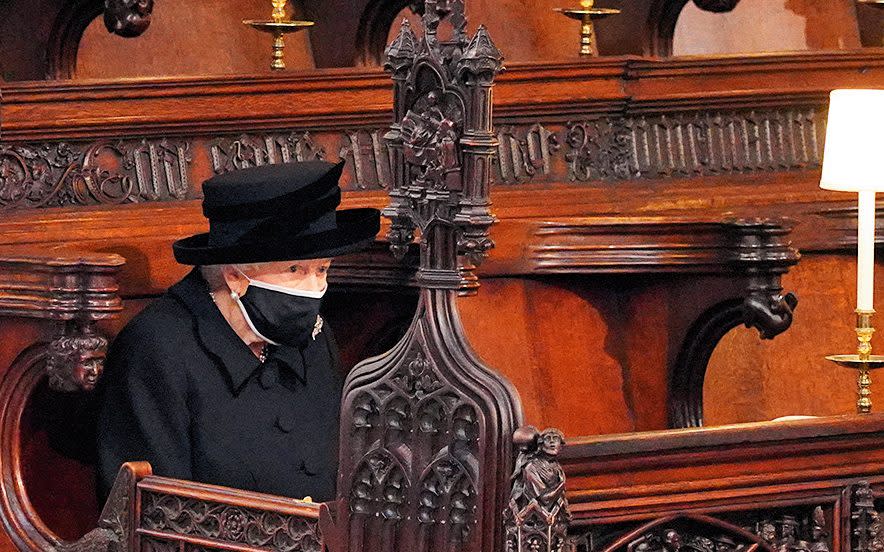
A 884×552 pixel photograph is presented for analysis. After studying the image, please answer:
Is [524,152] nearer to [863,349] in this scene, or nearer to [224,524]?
[863,349]

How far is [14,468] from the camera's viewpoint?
4422 millimetres

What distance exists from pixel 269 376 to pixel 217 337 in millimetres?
155

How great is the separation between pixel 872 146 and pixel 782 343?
4.03 feet

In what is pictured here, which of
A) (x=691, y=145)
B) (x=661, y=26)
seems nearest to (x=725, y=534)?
(x=691, y=145)

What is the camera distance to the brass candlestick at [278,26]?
5281mm

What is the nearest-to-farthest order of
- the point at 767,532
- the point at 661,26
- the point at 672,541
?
the point at 672,541, the point at 767,532, the point at 661,26

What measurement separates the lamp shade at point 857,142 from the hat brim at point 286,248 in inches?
44.7

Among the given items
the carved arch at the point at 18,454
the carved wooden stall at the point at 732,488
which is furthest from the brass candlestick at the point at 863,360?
the carved arch at the point at 18,454

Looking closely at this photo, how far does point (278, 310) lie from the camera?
14.3 feet

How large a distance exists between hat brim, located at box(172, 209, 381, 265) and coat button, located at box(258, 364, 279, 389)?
0.26 m

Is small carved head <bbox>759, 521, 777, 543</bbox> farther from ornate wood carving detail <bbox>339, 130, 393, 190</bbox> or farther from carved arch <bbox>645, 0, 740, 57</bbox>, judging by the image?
carved arch <bbox>645, 0, 740, 57</bbox>

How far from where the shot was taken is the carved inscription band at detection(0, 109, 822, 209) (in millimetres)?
Answer: 4809

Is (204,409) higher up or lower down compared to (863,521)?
higher up

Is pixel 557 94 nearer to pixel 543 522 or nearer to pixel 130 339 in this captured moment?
pixel 130 339
